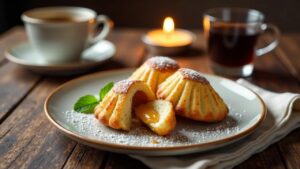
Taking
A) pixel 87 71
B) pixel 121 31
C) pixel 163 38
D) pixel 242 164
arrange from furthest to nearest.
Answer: pixel 121 31
pixel 163 38
pixel 87 71
pixel 242 164

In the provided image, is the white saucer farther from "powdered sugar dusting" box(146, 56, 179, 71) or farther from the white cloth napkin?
the white cloth napkin

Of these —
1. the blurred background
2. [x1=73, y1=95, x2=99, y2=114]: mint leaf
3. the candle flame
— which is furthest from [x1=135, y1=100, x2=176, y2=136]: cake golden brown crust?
the blurred background

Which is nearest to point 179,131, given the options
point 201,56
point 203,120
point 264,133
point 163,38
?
point 203,120

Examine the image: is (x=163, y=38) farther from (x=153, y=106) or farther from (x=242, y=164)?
(x=242, y=164)

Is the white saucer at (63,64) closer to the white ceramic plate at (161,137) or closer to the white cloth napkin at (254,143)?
the white ceramic plate at (161,137)

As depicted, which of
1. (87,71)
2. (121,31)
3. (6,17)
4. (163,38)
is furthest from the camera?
(6,17)

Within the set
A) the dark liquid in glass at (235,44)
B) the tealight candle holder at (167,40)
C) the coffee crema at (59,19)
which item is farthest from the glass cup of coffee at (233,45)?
the coffee crema at (59,19)
